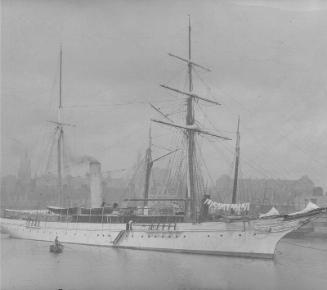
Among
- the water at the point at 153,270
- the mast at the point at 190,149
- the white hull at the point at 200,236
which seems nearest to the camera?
the water at the point at 153,270

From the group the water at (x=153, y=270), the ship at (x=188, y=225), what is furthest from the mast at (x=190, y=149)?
the water at (x=153, y=270)

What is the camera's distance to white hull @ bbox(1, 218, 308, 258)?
28.3m

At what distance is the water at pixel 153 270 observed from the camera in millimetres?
19328

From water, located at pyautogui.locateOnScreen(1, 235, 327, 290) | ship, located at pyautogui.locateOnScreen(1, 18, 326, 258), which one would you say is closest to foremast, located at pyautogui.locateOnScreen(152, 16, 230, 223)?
ship, located at pyautogui.locateOnScreen(1, 18, 326, 258)

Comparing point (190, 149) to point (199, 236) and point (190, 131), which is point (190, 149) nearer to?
point (190, 131)

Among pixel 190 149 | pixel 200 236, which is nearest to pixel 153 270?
pixel 200 236

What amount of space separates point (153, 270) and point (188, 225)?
23.8 ft

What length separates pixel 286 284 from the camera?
65.2ft

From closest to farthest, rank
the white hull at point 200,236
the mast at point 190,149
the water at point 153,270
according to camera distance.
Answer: the water at point 153,270 → the white hull at point 200,236 → the mast at point 190,149

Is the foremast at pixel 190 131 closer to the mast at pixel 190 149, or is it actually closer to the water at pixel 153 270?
the mast at pixel 190 149

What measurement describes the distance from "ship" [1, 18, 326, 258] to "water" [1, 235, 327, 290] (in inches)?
48.8

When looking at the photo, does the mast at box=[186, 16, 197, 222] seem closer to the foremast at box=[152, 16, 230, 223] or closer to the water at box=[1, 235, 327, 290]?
the foremast at box=[152, 16, 230, 223]

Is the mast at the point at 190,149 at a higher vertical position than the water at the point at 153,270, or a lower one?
higher

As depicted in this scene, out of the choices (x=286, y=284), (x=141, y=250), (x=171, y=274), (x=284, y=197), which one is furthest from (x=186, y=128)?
(x=284, y=197)
